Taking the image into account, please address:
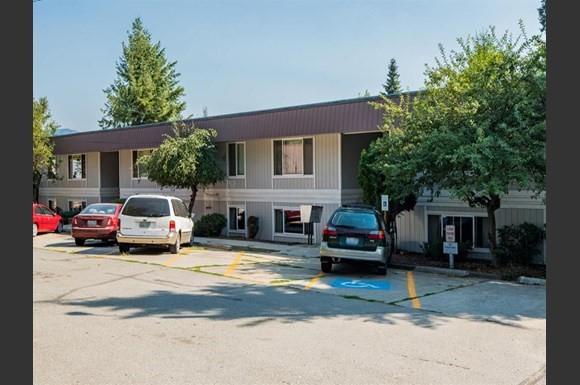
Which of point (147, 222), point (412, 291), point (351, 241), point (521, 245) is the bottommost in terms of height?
point (412, 291)

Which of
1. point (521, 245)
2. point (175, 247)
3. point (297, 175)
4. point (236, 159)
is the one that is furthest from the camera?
point (236, 159)

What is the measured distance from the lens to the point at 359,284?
12477 mm

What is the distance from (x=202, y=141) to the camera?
23.4 metres

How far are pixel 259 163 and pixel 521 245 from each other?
1154 centimetres

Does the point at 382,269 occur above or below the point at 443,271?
above

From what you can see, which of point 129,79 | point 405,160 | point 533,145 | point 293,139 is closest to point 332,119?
point 293,139

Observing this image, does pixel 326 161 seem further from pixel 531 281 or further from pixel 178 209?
pixel 531 281

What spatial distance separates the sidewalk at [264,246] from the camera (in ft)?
59.9

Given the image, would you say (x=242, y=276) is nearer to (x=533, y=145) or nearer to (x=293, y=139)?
(x=533, y=145)

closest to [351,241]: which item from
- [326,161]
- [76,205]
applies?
[326,161]

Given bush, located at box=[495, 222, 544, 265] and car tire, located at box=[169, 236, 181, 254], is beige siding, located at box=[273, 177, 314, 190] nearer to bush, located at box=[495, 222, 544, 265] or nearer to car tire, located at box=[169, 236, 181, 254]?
car tire, located at box=[169, 236, 181, 254]

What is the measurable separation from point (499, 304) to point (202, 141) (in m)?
15.7


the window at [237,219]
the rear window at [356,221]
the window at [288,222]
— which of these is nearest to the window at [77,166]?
the window at [237,219]

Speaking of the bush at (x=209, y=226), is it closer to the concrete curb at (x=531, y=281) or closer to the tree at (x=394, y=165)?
the tree at (x=394, y=165)
